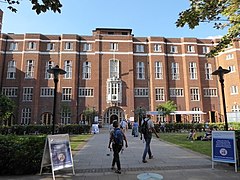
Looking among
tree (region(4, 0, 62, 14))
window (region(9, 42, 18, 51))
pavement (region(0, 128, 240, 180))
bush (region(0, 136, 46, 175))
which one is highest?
window (region(9, 42, 18, 51))

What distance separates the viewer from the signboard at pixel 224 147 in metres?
6.57

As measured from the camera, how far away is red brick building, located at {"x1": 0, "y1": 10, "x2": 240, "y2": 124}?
3506cm

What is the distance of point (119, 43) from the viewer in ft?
125

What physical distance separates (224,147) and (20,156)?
22.1 feet

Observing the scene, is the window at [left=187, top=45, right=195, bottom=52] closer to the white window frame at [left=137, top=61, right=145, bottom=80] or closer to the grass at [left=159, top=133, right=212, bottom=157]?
the white window frame at [left=137, top=61, right=145, bottom=80]

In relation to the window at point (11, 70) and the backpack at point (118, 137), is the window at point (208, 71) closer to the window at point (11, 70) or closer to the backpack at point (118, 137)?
the window at point (11, 70)

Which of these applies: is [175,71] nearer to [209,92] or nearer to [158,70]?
[158,70]

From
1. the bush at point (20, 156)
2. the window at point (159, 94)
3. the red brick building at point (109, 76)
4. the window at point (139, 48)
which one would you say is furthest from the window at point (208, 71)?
the bush at point (20, 156)

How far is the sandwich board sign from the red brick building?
27944 millimetres

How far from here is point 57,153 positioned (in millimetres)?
6180

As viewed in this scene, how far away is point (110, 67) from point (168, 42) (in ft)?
42.5

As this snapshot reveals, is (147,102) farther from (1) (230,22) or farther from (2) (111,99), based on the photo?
(1) (230,22)

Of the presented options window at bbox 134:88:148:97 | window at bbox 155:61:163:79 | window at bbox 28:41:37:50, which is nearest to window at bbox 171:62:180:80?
window at bbox 155:61:163:79

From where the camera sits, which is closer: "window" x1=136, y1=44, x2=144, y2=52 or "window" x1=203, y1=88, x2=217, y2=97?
"window" x1=203, y1=88, x2=217, y2=97
